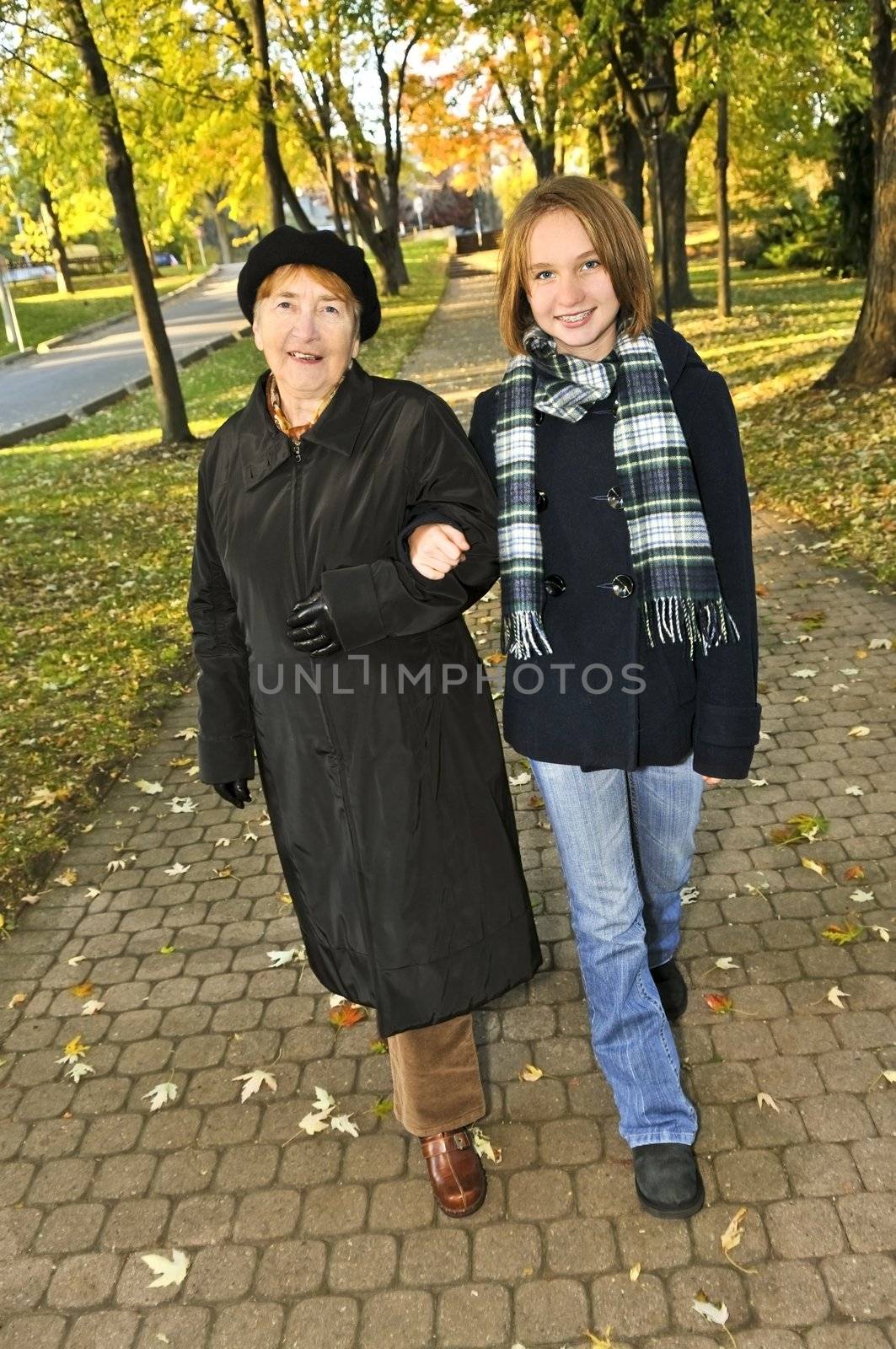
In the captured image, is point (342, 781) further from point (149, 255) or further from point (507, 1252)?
point (149, 255)

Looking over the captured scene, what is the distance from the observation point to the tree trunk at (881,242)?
10875 mm

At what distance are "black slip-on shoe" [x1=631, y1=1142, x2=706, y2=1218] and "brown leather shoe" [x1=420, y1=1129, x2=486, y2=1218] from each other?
0.43 m

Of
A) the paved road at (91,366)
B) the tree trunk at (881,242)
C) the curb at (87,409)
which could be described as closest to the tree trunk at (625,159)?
the curb at (87,409)

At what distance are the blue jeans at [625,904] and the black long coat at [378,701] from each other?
159 millimetres

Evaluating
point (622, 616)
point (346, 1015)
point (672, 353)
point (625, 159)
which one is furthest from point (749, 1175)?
point (625, 159)

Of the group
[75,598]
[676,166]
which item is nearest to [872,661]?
[75,598]

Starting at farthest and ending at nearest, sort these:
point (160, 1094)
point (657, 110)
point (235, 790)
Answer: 1. point (657, 110)
2. point (160, 1094)
3. point (235, 790)

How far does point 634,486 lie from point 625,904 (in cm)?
106

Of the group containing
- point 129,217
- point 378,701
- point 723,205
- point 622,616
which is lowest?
point 378,701

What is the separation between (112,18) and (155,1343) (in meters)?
15.5

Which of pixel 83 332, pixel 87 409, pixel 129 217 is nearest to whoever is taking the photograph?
pixel 129 217

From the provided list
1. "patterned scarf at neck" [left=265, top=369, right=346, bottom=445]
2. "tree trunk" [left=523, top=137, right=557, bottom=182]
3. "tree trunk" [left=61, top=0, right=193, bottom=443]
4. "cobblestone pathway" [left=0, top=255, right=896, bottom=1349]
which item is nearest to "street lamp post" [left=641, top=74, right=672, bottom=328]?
"tree trunk" [left=61, top=0, right=193, bottom=443]

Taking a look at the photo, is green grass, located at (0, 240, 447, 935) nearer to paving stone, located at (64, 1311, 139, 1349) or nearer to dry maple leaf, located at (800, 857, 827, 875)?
paving stone, located at (64, 1311, 139, 1349)

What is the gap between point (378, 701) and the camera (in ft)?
8.79
